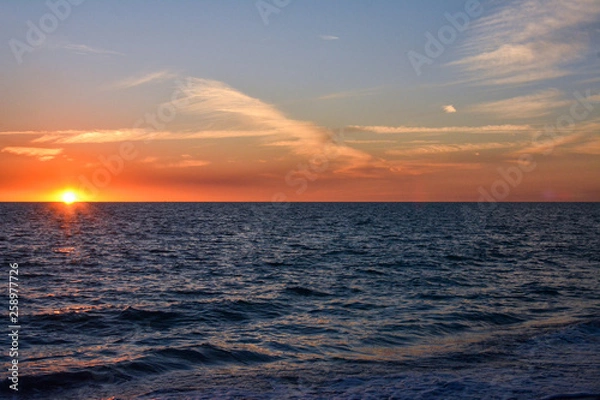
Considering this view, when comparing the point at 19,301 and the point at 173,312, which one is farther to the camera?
the point at 19,301

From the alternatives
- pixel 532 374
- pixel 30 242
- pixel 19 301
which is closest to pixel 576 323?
pixel 532 374

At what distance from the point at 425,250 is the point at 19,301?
3505 centimetres

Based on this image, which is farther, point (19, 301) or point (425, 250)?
point (425, 250)

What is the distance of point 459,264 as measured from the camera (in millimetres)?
38219

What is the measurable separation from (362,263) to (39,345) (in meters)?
25.6

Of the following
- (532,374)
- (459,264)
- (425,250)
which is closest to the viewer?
(532,374)

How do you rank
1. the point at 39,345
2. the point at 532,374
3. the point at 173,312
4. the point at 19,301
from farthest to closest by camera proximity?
the point at 19,301 < the point at 173,312 < the point at 39,345 < the point at 532,374

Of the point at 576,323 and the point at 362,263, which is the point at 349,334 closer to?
the point at 576,323

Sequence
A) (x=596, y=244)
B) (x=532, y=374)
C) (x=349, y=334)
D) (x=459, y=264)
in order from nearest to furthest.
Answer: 1. (x=532, y=374)
2. (x=349, y=334)
3. (x=459, y=264)
4. (x=596, y=244)

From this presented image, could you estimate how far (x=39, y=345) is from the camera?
54.2 feet

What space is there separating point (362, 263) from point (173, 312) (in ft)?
64.9

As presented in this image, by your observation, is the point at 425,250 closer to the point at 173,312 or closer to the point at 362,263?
the point at 362,263

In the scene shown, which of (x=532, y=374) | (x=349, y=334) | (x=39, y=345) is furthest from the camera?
(x=349, y=334)

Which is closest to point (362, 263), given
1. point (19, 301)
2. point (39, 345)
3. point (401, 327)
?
point (401, 327)
